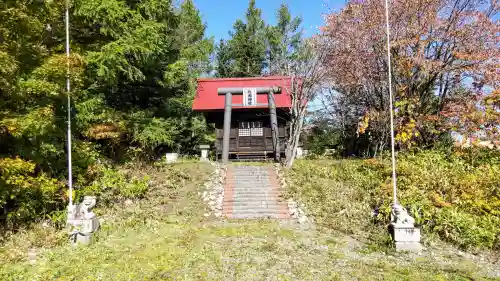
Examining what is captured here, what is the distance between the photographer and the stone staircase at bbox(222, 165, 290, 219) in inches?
422

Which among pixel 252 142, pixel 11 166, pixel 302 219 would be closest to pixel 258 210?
pixel 302 219

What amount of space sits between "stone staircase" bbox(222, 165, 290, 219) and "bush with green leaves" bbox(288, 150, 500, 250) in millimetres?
872

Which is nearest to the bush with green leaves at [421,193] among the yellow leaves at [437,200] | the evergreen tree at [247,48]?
the yellow leaves at [437,200]

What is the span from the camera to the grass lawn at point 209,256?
574 centimetres

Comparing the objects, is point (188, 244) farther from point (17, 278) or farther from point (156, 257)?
point (17, 278)

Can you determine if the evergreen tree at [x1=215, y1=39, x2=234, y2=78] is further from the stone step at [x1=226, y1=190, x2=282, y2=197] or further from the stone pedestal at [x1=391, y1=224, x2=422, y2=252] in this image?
the stone pedestal at [x1=391, y1=224, x2=422, y2=252]

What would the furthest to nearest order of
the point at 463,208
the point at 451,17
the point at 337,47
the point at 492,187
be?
the point at 337,47
the point at 451,17
the point at 492,187
the point at 463,208

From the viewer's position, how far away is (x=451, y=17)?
13336 mm

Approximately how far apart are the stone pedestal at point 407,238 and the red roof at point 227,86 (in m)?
11.3

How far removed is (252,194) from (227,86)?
8.91 meters

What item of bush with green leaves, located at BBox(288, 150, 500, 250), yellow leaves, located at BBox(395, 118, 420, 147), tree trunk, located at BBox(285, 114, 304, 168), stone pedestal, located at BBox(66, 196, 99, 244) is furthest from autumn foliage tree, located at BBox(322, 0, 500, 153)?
stone pedestal, located at BBox(66, 196, 99, 244)

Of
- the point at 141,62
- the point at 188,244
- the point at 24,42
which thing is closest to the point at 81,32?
the point at 141,62

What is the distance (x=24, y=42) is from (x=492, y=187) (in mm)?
14015

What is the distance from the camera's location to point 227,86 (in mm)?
18891
